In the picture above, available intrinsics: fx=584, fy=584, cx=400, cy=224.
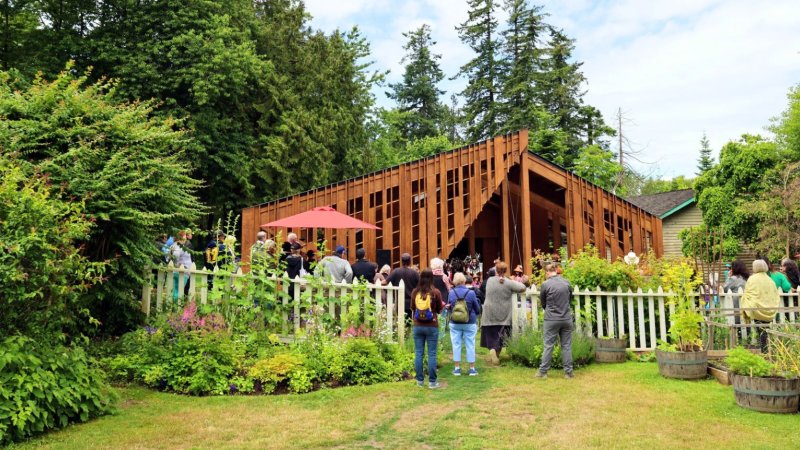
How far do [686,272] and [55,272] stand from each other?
26.2 ft

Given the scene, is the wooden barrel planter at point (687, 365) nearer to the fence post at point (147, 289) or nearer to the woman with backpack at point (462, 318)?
the woman with backpack at point (462, 318)

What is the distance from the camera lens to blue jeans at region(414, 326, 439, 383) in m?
7.42

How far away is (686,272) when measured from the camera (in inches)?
334

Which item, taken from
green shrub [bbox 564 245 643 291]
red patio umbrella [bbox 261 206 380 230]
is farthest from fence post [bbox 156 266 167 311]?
green shrub [bbox 564 245 643 291]

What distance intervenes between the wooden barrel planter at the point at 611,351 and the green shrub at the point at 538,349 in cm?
15

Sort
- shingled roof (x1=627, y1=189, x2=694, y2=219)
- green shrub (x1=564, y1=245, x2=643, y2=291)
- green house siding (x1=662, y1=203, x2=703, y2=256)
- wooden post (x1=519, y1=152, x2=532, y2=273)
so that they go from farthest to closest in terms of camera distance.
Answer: green house siding (x1=662, y1=203, x2=703, y2=256)
shingled roof (x1=627, y1=189, x2=694, y2=219)
wooden post (x1=519, y1=152, x2=532, y2=273)
green shrub (x1=564, y1=245, x2=643, y2=291)

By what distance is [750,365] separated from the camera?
628 centimetres

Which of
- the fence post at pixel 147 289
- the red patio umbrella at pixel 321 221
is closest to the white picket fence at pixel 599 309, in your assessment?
the fence post at pixel 147 289

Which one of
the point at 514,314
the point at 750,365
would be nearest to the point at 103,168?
the point at 514,314

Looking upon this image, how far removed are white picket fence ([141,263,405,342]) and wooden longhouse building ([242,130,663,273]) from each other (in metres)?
7.02

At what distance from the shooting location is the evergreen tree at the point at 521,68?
39.7 metres

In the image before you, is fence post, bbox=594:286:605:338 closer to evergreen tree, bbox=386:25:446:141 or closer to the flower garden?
the flower garden

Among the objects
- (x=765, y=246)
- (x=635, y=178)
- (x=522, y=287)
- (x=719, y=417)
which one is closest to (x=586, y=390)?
(x=719, y=417)

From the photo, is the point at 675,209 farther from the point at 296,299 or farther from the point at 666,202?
the point at 296,299
